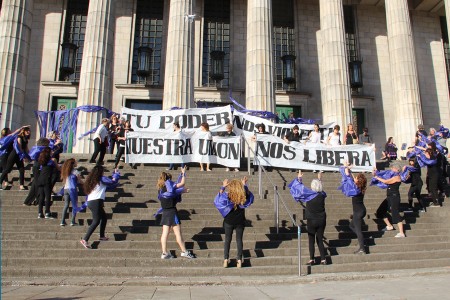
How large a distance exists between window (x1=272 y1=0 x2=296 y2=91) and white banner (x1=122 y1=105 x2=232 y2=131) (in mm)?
8778

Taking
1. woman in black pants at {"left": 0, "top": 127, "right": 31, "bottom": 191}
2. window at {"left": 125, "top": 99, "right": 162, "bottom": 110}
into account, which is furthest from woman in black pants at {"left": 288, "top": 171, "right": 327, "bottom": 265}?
window at {"left": 125, "top": 99, "right": 162, "bottom": 110}

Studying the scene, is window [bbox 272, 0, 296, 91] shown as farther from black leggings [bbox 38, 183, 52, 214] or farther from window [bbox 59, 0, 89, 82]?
black leggings [bbox 38, 183, 52, 214]

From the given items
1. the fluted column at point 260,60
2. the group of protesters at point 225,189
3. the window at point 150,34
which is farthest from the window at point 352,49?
the window at point 150,34

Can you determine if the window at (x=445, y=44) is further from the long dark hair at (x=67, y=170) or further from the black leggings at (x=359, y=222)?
the long dark hair at (x=67, y=170)

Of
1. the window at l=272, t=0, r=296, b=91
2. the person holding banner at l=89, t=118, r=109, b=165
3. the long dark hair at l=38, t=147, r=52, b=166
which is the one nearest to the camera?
the long dark hair at l=38, t=147, r=52, b=166

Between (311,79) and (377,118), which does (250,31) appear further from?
(377,118)

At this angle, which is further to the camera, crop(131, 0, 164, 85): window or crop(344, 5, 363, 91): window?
crop(344, 5, 363, 91): window

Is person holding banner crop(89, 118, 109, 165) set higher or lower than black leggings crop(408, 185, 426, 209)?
higher

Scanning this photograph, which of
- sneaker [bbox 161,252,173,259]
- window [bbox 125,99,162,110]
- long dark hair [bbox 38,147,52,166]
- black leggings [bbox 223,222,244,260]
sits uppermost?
window [bbox 125,99,162,110]

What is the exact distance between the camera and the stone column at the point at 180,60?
58.1 feet

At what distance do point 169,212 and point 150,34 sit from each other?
17.8 meters

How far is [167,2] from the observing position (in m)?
23.6

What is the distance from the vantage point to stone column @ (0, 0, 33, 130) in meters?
16.7

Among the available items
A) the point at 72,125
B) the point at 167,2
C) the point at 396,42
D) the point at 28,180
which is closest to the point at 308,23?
the point at 396,42
